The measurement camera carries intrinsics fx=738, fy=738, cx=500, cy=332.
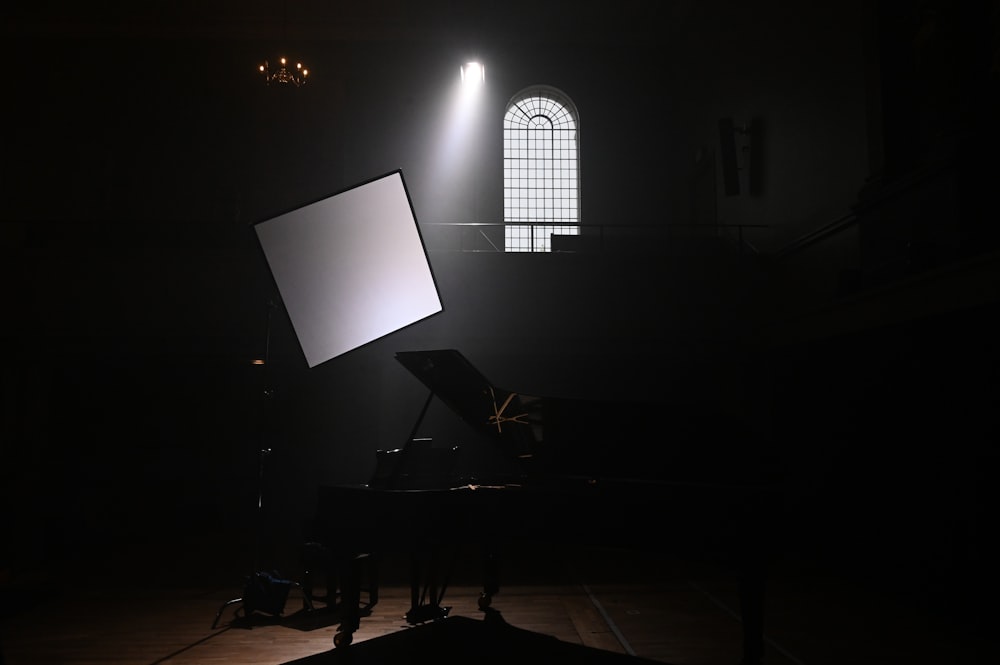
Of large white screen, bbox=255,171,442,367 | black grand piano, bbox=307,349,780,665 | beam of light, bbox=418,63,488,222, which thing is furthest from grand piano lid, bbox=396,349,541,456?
beam of light, bbox=418,63,488,222

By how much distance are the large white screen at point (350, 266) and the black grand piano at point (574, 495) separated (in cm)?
100

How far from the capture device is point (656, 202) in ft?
34.4

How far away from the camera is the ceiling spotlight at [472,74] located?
10477 millimetres

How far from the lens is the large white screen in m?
4.24

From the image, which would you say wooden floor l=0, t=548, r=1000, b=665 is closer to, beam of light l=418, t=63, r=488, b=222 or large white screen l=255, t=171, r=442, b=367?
large white screen l=255, t=171, r=442, b=367

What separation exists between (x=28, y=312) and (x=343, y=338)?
14.1ft

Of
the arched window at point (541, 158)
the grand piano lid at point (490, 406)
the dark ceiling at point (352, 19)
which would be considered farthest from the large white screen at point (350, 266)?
the dark ceiling at point (352, 19)

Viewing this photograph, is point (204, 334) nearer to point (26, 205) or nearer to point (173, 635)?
point (173, 635)

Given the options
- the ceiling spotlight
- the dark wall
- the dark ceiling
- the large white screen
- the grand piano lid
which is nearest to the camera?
the grand piano lid

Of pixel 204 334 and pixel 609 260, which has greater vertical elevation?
pixel 609 260

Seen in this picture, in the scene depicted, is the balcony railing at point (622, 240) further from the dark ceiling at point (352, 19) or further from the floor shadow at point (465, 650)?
the floor shadow at point (465, 650)

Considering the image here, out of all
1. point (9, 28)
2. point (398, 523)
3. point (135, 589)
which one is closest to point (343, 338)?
point (398, 523)

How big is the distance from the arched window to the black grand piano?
7.02 meters

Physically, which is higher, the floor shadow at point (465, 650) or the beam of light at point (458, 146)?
the beam of light at point (458, 146)
